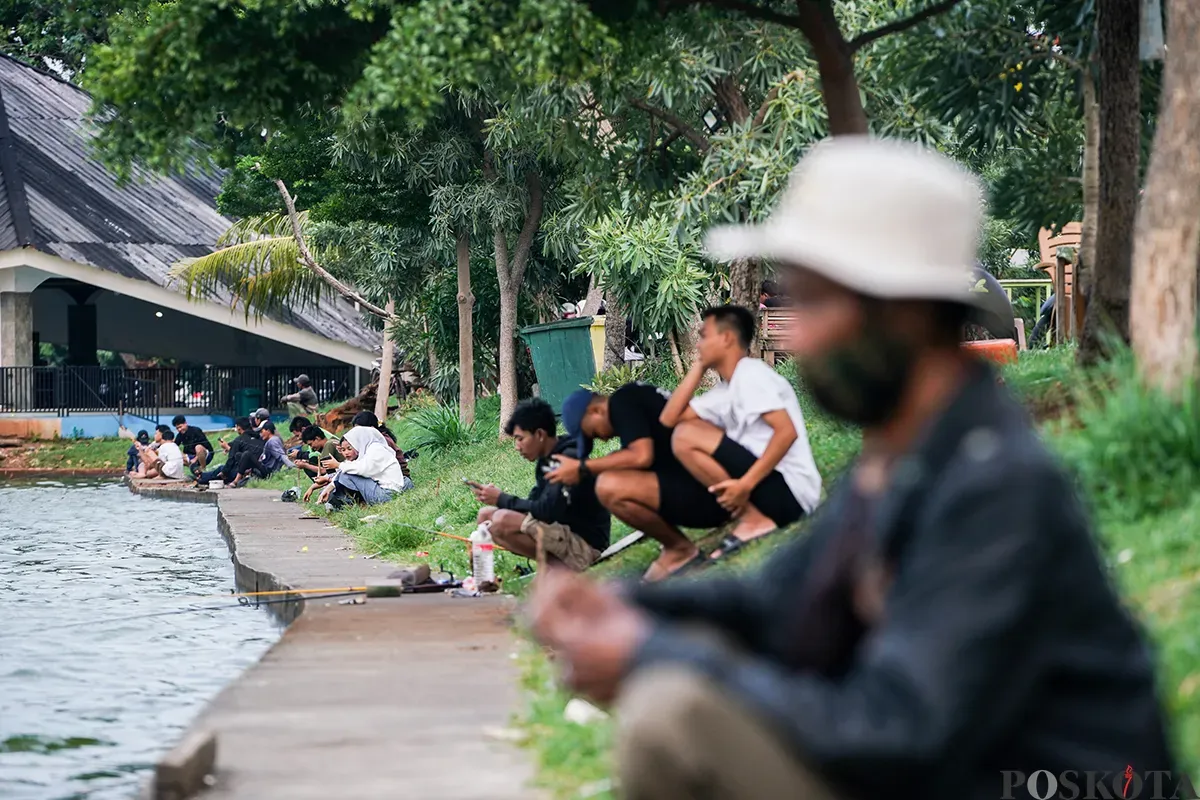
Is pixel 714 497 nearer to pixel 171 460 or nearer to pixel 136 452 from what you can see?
pixel 171 460

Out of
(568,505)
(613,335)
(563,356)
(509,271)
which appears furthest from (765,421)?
(509,271)

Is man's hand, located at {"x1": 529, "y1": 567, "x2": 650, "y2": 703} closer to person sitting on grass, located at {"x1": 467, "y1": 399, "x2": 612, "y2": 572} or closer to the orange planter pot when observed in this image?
person sitting on grass, located at {"x1": 467, "y1": 399, "x2": 612, "y2": 572}

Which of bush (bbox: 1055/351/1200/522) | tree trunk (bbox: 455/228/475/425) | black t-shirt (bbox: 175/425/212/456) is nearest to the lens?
bush (bbox: 1055/351/1200/522)

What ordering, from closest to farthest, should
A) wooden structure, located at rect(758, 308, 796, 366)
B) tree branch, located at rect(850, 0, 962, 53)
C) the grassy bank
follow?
the grassy bank, tree branch, located at rect(850, 0, 962, 53), wooden structure, located at rect(758, 308, 796, 366)

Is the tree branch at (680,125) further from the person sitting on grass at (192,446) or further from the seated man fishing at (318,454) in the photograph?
the person sitting on grass at (192,446)

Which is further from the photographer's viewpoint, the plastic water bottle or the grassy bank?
the plastic water bottle

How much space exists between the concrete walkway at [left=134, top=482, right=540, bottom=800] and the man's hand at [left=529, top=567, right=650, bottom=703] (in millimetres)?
2463

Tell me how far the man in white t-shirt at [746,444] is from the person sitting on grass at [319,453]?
1106cm

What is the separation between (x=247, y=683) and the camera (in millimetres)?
7055

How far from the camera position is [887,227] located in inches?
102

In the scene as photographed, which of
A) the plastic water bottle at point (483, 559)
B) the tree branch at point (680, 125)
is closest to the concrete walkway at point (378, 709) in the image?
the plastic water bottle at point (483, 559)

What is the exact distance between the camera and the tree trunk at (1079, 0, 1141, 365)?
932cm

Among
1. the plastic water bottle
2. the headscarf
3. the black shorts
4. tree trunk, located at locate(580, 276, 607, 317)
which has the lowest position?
the plastic water bottle
